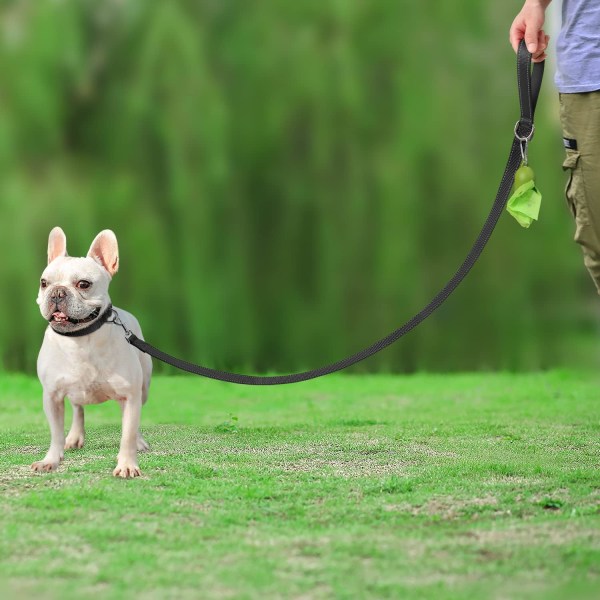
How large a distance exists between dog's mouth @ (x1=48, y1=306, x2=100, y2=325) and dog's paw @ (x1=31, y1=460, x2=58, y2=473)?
0.44 meters

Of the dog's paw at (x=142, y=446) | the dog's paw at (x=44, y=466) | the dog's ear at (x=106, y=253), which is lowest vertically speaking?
the dog's paw at (x=44, y=466)

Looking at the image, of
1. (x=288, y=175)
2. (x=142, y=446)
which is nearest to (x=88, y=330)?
(x=142, y=446)

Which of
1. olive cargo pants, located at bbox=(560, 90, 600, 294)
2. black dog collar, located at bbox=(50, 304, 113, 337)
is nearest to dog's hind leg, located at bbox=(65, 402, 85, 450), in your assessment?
black dog collar, located at bbox=(50, 304, 113, 337)

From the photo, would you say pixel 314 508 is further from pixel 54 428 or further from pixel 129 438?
pixel 54 428

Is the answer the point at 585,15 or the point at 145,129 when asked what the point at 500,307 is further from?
the point at 585,15

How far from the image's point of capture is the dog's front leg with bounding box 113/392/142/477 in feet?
8.88

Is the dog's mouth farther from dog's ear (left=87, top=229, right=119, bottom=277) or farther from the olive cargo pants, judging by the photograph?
the olive cargo pants

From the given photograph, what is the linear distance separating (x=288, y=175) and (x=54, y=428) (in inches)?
113

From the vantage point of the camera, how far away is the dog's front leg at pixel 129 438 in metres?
2.71

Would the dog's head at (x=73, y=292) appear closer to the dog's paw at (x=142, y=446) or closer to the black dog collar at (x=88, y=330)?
the black dog collar at (x=88, y=330)

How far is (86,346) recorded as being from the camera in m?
2.66

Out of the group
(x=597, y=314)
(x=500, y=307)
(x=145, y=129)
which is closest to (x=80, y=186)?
(x=145, y=129)

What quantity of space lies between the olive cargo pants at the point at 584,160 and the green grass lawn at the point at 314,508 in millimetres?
700

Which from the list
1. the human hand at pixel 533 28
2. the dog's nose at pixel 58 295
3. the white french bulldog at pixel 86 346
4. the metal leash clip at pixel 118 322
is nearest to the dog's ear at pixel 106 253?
the white french bulldog at pixel 86 346
